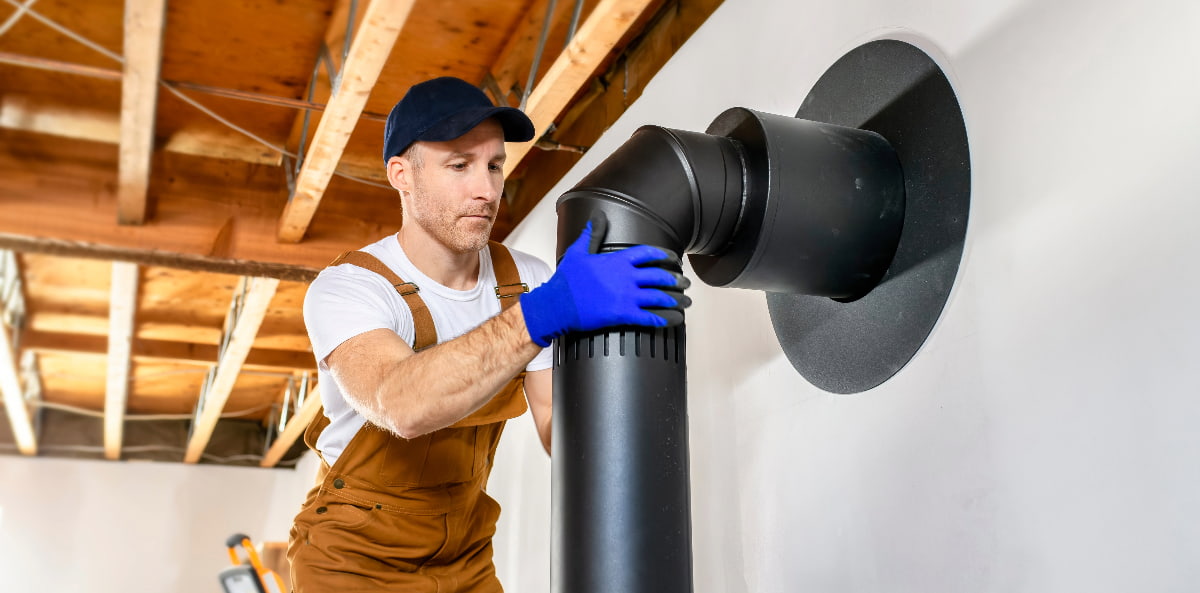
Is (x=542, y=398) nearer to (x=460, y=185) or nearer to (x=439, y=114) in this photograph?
(x=460, y=185)

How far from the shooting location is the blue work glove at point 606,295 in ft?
4.00

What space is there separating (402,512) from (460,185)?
60 centimetres

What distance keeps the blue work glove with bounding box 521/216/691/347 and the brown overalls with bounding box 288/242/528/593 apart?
465 millimetres

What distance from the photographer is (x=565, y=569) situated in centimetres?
123

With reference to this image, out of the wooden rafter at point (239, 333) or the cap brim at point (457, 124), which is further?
the wooden rafter at point (239, 333)

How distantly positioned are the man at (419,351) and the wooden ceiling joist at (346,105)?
722 millimetres

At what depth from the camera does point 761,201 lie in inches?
55.7

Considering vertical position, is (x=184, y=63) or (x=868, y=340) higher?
(x=184, y=63)

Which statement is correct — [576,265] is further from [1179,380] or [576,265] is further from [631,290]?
[1179,380]

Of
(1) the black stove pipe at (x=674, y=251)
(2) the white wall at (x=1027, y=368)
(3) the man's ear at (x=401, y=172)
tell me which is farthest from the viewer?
(3) the man's ear at (x=401, y=172)

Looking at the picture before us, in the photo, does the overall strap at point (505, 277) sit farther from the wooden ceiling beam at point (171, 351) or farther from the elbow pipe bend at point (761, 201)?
the wooden ceiling beam at point (171, 351)

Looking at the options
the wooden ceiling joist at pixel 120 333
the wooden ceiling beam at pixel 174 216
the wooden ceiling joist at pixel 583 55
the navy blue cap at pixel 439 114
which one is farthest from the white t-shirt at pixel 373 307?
the wooden ceiling joist at pixel 120 333

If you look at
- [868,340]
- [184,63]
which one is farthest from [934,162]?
[184,63]

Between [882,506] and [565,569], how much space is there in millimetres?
556
